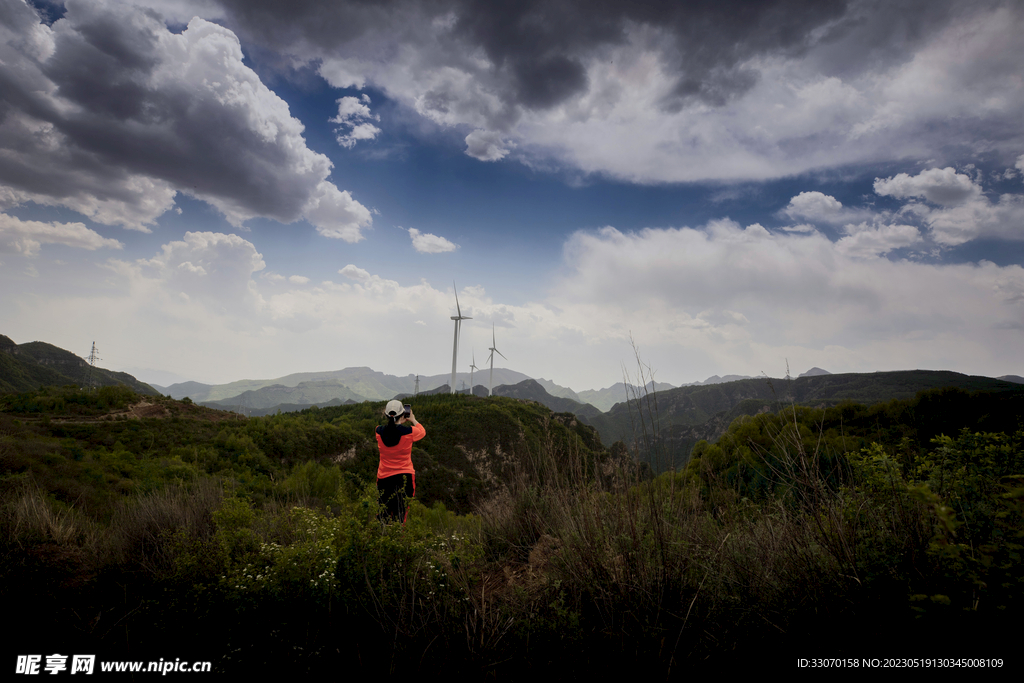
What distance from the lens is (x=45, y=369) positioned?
130m

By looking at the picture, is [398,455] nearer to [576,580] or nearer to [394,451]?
[394,451]

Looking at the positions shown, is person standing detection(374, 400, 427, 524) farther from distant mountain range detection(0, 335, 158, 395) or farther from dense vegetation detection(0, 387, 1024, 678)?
distant mountain range detection(0, 335, 158, 395)

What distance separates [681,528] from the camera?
12.8 ft

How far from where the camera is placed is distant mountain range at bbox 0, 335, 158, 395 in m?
110

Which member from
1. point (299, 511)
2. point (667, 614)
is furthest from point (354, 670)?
point (667, 614)

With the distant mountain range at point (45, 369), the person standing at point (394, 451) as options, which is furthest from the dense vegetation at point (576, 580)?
the distant mountain range at point (45, 369)

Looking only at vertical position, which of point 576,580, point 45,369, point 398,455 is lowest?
point 576,580

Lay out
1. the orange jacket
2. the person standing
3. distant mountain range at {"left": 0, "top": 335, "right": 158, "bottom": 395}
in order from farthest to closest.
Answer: distant mountain range at {"left": 0, "top": 335, "right": 158, "bottom": 395}
the orange jacket
the person standing

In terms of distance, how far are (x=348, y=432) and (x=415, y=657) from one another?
88.4 feet

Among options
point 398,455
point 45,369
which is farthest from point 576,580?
point 45,369

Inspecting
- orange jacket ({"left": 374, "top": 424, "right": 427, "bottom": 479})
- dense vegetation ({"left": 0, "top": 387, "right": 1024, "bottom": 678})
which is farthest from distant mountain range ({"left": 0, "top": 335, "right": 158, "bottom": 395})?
dense vegetation ({"left": 0, "top": 387, "right": 1024, "bottom": 678})

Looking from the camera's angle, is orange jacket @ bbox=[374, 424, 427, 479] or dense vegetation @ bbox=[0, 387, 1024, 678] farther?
orange jacket @ bbox=[374, 424, 427, 479]

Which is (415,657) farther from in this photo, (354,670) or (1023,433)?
(1023,433)

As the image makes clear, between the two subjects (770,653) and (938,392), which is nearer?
(770,653)
